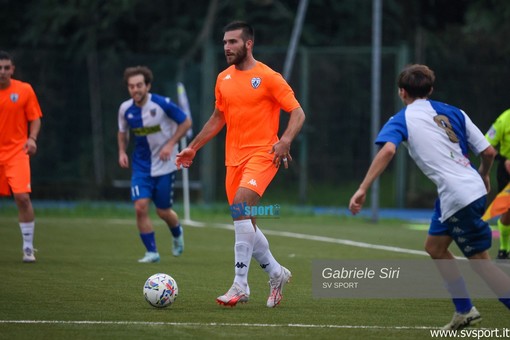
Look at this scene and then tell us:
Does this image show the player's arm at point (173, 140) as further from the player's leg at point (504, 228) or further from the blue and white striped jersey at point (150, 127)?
the player's leg at point (504, 228)

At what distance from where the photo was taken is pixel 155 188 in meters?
13.4

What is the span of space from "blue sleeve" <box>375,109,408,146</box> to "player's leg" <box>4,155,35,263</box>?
21.1 ft

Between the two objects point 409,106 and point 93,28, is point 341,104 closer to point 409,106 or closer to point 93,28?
point 93,28

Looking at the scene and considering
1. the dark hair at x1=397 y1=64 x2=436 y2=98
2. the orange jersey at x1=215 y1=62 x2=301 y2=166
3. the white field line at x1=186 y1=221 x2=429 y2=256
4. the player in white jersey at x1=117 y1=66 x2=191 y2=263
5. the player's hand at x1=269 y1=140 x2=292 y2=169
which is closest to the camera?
the dark hair at x1=397 y1=64 x2=436 y2=98

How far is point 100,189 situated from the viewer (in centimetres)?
2514

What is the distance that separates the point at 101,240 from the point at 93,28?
12734mm

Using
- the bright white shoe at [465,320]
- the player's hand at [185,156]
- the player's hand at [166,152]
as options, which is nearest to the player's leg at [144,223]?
the player's hand at [166,152]

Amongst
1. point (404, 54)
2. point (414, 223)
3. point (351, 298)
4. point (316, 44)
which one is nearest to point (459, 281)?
point (351, 298)

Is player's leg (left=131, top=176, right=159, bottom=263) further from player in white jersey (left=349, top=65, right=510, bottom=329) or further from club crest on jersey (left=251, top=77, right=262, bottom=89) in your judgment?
player in white jersey (left=349, top=65, right=510, bottom=329)

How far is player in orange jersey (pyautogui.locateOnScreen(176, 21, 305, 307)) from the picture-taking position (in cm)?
926

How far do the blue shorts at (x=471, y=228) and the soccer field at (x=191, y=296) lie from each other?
0.70 m

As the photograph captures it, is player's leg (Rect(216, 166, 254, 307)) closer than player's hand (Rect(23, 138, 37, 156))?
Yes

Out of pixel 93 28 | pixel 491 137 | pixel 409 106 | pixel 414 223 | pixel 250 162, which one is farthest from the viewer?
pixel 93 28

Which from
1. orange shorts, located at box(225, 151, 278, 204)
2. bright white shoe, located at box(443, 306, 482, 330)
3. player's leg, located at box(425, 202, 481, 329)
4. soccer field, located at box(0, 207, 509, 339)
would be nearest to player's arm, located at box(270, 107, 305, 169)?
orange shorts, located at box(225, 151, 278, 204)
